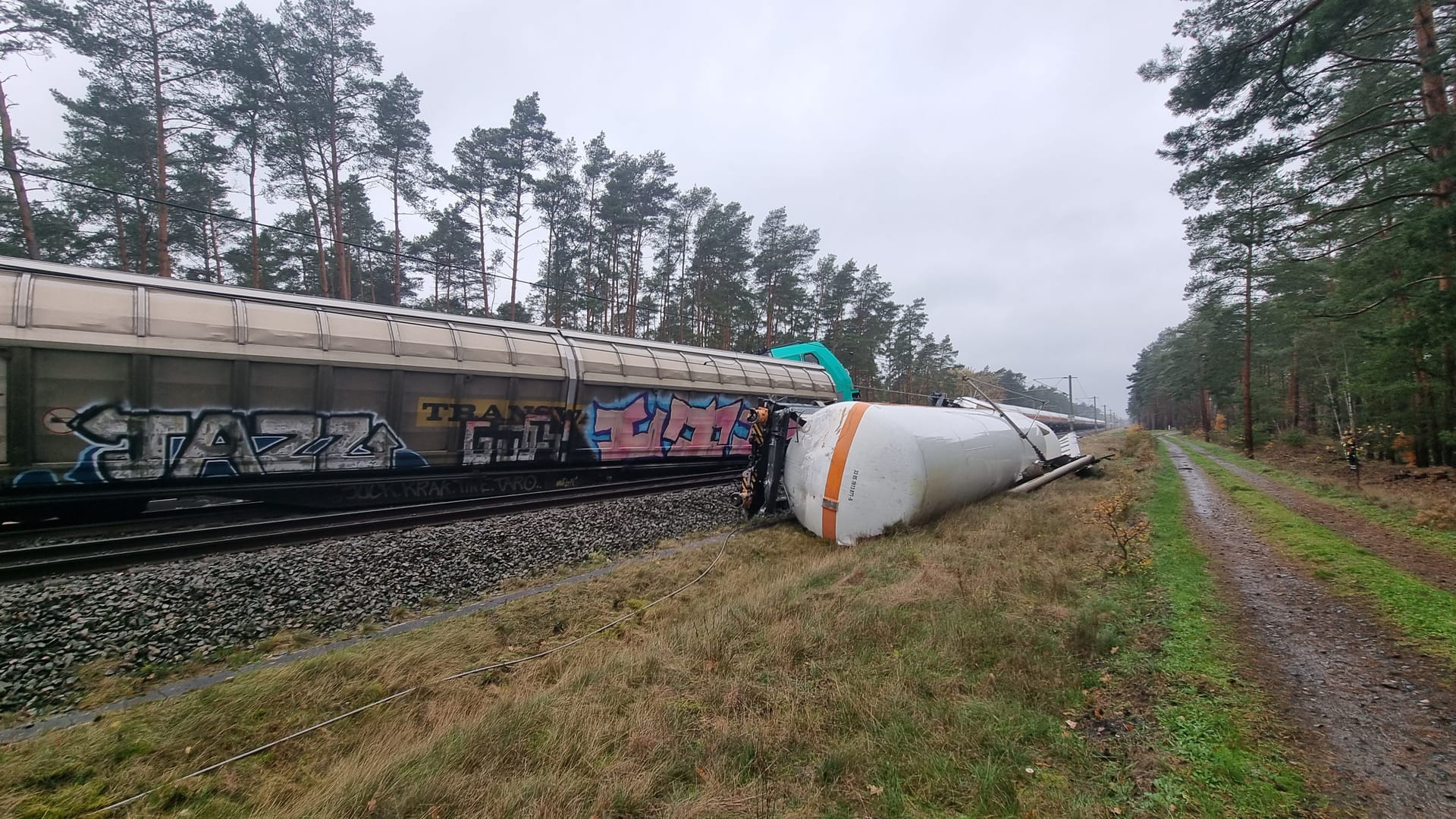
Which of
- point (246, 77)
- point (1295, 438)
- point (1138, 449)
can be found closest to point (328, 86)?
point (246, 77)

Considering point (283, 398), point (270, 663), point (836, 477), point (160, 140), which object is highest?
point (160, 140)

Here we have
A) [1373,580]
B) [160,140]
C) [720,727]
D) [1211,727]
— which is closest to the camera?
[1211,727]

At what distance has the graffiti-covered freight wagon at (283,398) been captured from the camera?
279 inches

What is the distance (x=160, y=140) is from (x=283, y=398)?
1605 cm

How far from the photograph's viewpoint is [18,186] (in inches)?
563

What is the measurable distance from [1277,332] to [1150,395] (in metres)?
77.9

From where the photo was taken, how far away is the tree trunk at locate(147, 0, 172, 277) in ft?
52.4

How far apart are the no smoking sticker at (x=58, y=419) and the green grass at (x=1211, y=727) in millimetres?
12295

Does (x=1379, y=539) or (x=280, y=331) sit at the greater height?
(x=280, y=331)

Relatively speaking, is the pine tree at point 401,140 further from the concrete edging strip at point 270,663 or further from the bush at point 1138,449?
the bush at point 1138,449

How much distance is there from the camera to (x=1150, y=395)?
90.6 metres

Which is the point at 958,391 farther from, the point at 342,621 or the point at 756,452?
the point at 342,621

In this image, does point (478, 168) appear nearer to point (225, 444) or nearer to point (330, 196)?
point (330, 196)

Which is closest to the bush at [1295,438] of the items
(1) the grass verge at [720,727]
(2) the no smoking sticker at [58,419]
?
(1) the grass verge at [720,727]
